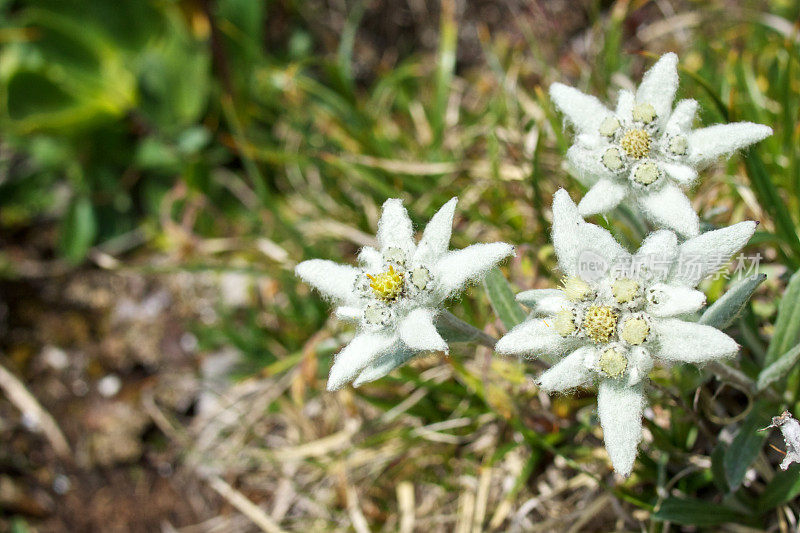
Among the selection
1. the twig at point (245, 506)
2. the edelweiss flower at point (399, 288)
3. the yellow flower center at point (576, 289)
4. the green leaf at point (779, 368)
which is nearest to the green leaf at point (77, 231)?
the twig at point (245, 506)

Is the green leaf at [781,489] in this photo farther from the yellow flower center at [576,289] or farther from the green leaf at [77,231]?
the green leaf at [77,231]

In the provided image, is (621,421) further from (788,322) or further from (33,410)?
(33,410)

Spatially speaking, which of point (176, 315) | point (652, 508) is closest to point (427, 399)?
point (652, 508)

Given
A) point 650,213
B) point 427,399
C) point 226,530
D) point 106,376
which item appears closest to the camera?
point 650,213

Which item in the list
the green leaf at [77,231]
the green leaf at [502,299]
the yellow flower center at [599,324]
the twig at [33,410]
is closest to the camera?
the yellow flower center at [599,324]

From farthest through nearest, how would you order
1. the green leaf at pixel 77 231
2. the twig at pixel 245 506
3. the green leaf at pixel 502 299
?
1. the green leaf at pixel 77 231
2. the twig at pixel 245 506
3. the green leaf at pixel 502 299

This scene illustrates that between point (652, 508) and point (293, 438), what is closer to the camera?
point (652, 508)

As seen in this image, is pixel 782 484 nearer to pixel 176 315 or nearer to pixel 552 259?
pixel 552 259
